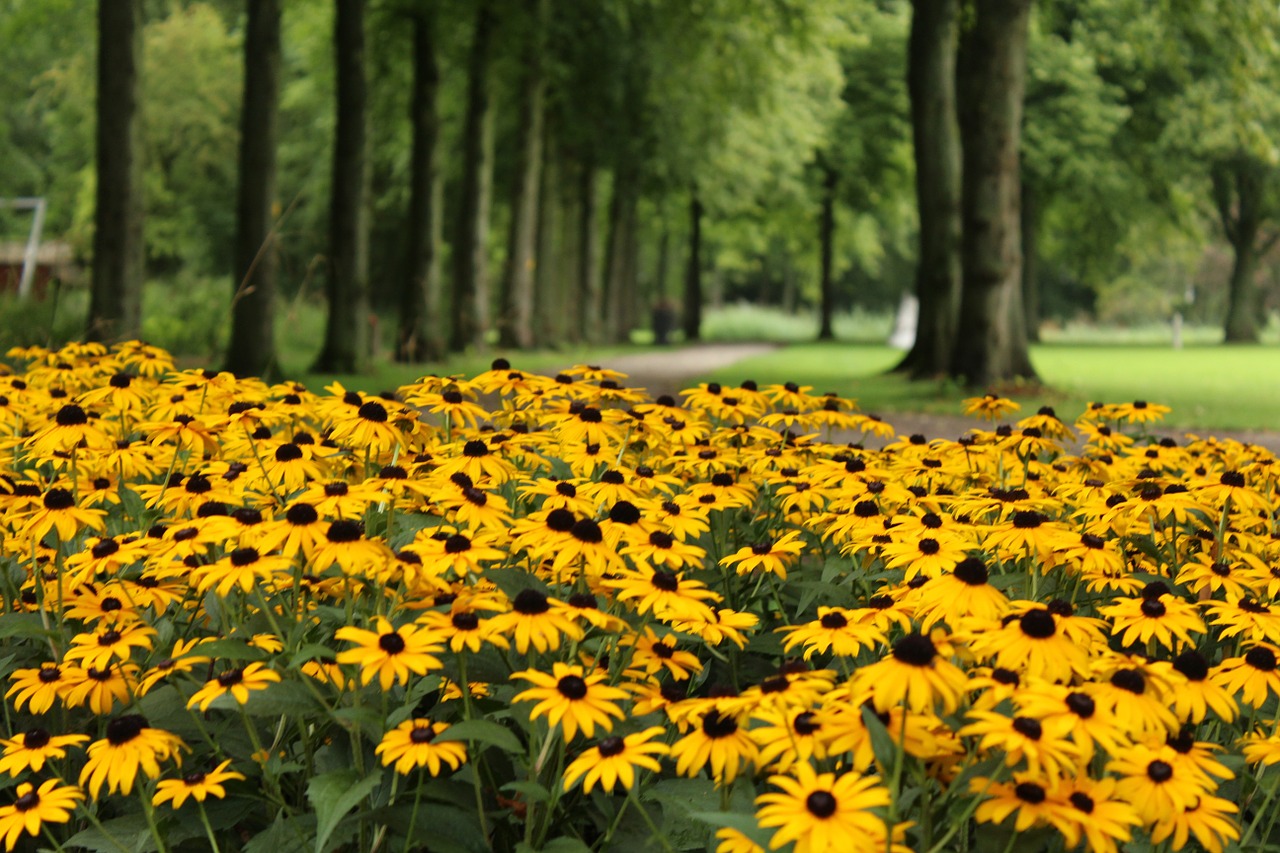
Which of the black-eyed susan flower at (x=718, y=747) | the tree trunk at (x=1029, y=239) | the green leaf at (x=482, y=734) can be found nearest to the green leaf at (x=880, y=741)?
the black-eyed susan flower at (x=718, y=747)

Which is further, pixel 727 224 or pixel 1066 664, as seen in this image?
pixel 727 224

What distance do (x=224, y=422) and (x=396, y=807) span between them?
1.66 metres

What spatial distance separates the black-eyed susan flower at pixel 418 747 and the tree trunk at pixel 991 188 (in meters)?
13.3

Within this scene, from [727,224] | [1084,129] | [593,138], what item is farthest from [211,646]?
[727,224]

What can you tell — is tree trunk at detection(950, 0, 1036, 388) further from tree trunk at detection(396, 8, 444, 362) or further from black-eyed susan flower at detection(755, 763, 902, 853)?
black-eyed susan flower at detection(755, 763, 902, 853)

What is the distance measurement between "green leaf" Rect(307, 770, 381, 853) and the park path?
554 cm

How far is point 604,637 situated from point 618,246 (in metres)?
30.6

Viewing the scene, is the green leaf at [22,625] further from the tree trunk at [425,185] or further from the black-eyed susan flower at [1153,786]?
the tree trunk at [425,185]

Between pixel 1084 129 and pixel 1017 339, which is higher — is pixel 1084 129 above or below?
above

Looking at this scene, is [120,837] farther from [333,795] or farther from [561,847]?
[561,847]

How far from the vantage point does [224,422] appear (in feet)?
11.8

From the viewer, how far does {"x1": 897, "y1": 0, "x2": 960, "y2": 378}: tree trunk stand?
17328mm

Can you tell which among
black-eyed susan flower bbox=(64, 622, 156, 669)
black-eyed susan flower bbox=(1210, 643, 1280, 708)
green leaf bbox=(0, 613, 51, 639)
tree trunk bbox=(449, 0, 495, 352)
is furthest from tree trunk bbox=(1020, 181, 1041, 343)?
black-eyed susan flower bbox=(64, 622, 156, 669)

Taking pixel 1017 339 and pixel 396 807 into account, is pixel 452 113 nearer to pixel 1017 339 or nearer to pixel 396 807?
pixel 1017 339
